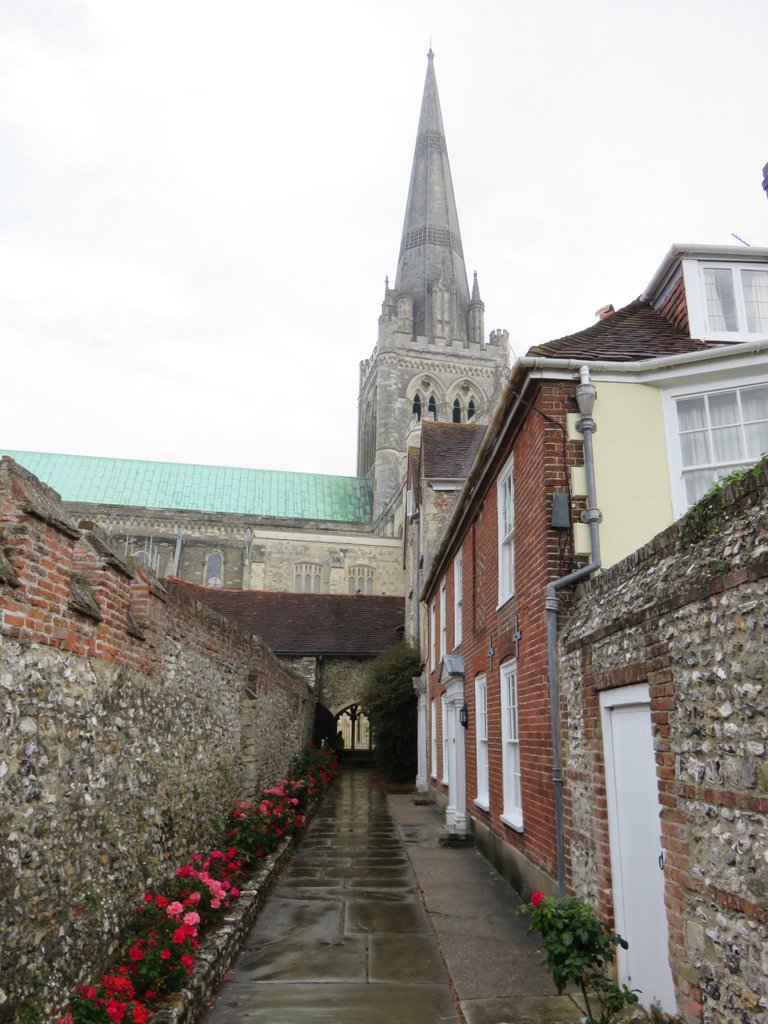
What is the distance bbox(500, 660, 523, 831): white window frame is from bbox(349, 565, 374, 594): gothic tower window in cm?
3974

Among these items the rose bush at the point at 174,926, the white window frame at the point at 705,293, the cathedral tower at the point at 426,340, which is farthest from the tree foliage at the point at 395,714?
the cathedral tower at the point at 426,340

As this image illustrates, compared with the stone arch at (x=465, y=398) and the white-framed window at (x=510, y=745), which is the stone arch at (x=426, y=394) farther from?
the white-framed window at (x=510, y=745)

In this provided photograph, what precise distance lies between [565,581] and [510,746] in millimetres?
3254

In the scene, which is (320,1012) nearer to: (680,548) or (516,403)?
(680,548)

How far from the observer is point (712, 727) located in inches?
160

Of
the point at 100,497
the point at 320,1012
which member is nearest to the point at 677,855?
the point at 320,1012

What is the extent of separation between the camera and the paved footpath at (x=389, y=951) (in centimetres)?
559

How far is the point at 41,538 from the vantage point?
4.36m

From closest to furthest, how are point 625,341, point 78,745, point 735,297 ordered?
point 78,745, point 625,341, point 735,297

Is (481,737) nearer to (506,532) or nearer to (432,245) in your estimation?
(506,532)

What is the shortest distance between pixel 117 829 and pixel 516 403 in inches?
228

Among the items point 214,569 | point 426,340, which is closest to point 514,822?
point 214,569

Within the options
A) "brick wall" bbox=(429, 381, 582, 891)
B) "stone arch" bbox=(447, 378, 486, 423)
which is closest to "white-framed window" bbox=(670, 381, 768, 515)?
"brick wall" bbox=(429, 381, 582, 891)

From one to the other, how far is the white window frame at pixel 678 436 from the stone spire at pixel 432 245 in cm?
5854
